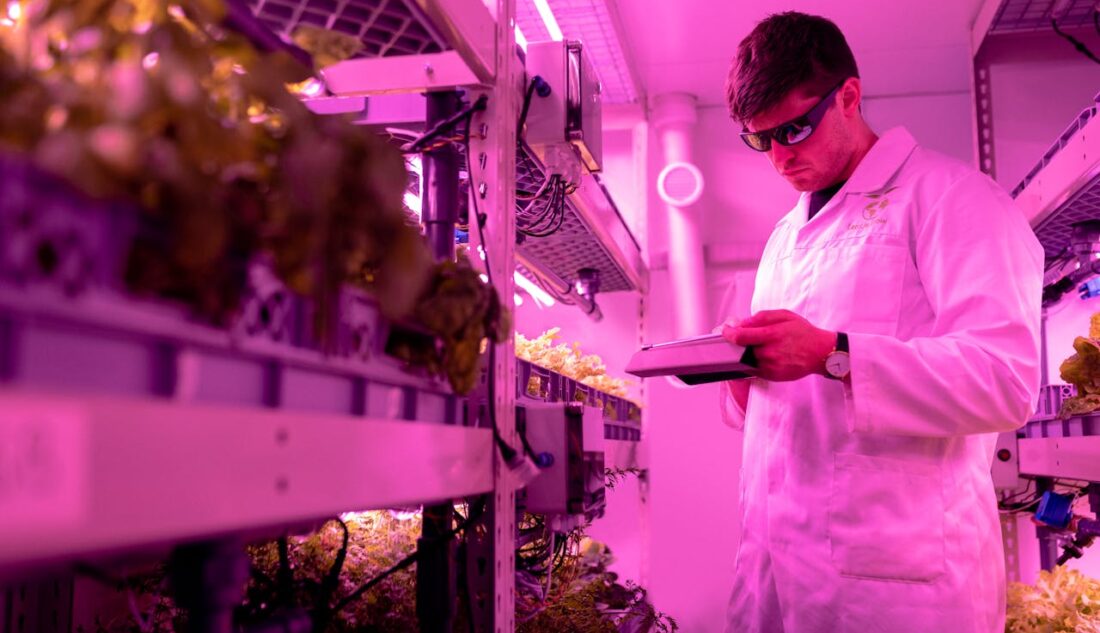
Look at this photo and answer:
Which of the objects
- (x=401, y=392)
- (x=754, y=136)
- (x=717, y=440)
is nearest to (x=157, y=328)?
(x=401, y=392)

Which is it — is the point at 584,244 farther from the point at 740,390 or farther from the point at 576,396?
the point at 740,390

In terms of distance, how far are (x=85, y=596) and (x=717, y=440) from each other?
2.86m

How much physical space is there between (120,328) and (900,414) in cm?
121

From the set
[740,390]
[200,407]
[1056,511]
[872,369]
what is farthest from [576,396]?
[200,407]

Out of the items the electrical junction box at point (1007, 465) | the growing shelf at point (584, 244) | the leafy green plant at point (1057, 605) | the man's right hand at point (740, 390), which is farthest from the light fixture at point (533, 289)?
the leafy green plant at point (1057, 605)

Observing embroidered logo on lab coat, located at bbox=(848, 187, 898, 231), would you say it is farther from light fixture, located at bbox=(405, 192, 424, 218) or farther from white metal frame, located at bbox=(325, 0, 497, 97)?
light fixture, located at bbox=(405, 192, 424, 218)

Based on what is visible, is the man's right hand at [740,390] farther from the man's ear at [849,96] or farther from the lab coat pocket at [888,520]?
the man's ear at [849,96]

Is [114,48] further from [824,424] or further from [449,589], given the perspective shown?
[824,424]

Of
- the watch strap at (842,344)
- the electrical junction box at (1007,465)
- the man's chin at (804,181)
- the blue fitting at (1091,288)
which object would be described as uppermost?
the man's chin at (804,181)

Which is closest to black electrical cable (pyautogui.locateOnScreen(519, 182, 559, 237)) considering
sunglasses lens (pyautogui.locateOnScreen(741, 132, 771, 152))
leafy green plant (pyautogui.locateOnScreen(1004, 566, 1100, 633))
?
sunglasses lens (pyautogui.locateOnScreen(741, 132, 771, 152))

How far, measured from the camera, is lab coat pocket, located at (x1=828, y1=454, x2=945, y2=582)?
1521mm

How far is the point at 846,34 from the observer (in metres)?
3.64

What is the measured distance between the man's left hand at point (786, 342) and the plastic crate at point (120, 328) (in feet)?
2.54

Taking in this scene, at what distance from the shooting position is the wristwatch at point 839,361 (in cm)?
141
